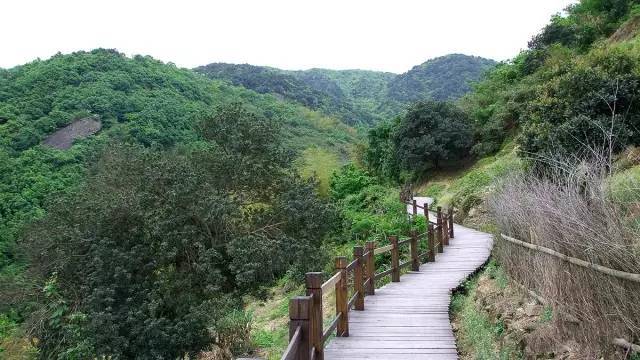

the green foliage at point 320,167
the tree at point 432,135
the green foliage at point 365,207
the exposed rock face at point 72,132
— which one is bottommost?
the green foliage at point 365,207

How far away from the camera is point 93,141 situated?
42281mm

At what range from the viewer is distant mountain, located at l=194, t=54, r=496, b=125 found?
8506 centimetres

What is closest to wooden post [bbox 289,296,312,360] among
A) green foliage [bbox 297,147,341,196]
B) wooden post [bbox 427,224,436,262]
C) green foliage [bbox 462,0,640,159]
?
green foliage [bbox 462,0,640,159]

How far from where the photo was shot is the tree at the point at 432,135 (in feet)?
104

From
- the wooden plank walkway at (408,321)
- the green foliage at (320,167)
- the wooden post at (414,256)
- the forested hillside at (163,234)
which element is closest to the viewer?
the wooden plank walkway at (408,321)

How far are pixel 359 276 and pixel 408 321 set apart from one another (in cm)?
91

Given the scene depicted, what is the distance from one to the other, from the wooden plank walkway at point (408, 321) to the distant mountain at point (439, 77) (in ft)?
234

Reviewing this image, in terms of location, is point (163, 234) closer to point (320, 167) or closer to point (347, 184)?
point (347, 184)

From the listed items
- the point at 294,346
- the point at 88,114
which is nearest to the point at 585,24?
the point at 294,346

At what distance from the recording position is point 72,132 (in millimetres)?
43406

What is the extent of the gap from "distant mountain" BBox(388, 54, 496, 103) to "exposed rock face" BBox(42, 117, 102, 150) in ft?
163

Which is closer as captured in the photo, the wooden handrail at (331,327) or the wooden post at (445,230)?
the wooden handrail at (331,327)

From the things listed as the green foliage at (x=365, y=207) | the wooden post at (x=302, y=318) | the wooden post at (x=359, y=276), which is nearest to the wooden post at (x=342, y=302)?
the wooden post at (x=359, y=276)

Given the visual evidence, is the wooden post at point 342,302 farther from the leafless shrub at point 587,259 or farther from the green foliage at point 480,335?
the leafless shrub at point 587,259
